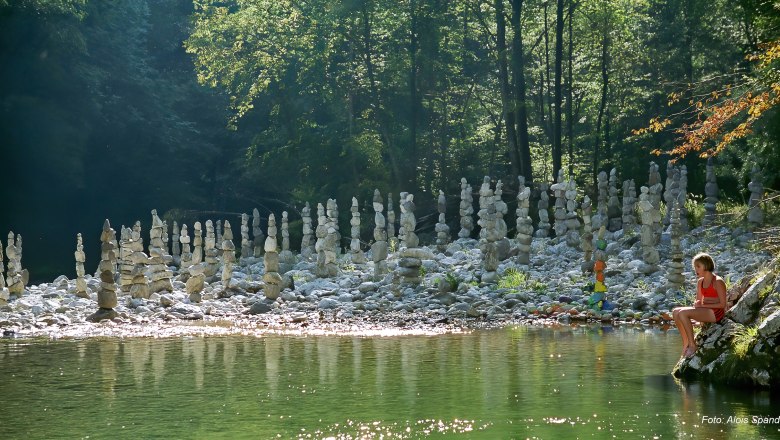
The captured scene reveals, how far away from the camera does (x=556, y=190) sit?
97.9ft

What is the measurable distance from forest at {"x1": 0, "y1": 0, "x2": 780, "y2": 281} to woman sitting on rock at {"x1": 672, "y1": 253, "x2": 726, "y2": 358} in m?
21.0

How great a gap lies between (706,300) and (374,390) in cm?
392

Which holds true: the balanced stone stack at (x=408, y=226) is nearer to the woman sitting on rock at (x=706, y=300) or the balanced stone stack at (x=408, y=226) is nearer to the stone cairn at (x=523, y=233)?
the stone cairn at (x=523, y=233)

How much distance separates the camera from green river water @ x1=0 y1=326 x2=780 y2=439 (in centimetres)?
1110

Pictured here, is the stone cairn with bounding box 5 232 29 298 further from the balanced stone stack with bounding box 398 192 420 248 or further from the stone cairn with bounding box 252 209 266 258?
the stone cairn with bounding box 252 209 266 258

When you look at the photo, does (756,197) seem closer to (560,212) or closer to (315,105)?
(560,212)

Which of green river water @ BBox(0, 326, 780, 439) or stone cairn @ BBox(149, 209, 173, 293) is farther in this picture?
stone cairn @ BBox(149, 209, 173, 293)

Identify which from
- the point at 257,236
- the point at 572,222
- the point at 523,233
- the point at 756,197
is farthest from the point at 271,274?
the point at 257,236

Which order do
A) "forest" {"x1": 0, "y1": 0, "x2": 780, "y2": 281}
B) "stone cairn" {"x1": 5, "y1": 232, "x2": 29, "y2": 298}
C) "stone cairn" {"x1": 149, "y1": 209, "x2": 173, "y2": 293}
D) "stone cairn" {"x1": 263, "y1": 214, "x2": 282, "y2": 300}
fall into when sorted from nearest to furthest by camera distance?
"stone cairn" {"x1": 263, "y1": 214, "x2": 282, "y2": 300}, "stone cairn" {"x1": 149, "y1": 209, "x2": 173, "y2": 293}, "stone cairn" {"x1": 5, "y1": 232, "x2": 29, "y2": 298}, "forest" {"x1": 0, "y1": 0, "x2": 780, "y2": 281}

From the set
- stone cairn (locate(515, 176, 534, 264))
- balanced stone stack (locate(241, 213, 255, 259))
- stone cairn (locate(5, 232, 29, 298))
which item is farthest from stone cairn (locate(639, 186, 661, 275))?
balanced stone stack (locate(241, 213, 255, 259))

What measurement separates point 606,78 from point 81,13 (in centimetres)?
2005

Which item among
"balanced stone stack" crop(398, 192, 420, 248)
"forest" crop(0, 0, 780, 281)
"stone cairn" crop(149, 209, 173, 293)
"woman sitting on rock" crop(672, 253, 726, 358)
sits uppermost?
"forest" crop(0, 0, 780, 281)

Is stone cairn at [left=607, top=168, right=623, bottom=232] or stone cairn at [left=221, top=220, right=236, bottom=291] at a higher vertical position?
stone cairn at [left=607, top=168, right=623, bottom=232]

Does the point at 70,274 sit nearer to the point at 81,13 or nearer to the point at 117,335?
the point at 81,13
